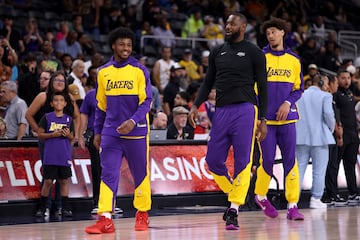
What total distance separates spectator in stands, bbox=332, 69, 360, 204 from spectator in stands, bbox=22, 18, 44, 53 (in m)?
6.83

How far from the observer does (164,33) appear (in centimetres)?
2383

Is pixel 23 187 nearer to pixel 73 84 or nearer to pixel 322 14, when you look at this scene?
pixel 73 84

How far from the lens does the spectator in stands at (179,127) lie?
625 inches

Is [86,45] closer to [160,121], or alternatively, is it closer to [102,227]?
[160,121]

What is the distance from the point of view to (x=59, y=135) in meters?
13.1

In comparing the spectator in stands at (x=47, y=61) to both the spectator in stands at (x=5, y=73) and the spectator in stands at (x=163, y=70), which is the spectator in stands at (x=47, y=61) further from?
the spectator in stands at (x=163, y=70)

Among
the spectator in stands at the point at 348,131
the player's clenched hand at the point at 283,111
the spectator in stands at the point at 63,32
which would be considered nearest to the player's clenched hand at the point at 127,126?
the player's clenched hand at the point at 283,111

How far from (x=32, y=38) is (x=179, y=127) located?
5329 mm

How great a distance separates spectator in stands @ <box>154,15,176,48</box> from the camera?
23516 millimetres

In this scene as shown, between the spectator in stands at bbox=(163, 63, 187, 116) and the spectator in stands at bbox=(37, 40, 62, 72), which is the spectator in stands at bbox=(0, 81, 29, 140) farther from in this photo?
the spectator in stands at bbox=(163, 63, 187, 116)

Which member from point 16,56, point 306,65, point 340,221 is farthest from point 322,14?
point 340,221

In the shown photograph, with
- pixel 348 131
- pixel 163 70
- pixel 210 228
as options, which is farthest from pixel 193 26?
pixel 210 228

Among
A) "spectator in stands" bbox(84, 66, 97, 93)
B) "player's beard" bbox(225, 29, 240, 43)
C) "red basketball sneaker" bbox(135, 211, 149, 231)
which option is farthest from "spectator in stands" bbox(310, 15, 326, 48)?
"red basketball sneaker" bbox(135, 211, 149, 231)

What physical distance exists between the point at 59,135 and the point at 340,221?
4003 millimetres
